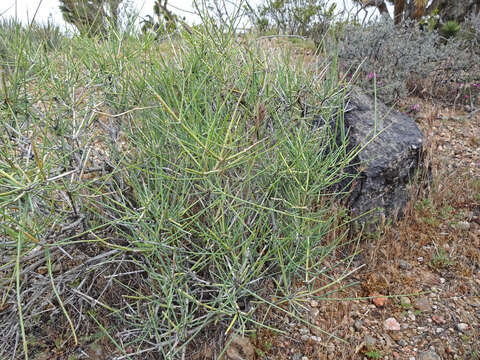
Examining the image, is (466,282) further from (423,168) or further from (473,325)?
(423,168)

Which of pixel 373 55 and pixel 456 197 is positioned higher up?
Answer: pixel 373 55

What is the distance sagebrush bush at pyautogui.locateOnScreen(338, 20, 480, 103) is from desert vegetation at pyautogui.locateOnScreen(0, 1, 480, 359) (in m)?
1.82

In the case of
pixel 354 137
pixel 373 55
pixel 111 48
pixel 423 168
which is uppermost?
pixel 111 48

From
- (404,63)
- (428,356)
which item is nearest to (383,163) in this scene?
(428,356)

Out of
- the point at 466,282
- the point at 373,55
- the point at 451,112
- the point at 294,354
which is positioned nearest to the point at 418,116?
the point at 451,112

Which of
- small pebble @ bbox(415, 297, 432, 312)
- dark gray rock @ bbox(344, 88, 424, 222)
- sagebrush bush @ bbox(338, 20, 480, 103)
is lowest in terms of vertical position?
small pebble @ bbox(415, 297, 432, 312)

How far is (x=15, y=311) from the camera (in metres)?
1.50

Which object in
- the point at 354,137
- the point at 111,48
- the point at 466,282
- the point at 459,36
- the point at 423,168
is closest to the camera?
the point at 111,48

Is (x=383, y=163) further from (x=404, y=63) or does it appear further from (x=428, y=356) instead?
(x=404, y=63)

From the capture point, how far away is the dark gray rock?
2414 millimetres

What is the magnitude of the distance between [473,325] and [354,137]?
1.36 meters

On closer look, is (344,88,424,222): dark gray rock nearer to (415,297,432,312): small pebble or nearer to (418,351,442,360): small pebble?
(415,297,432,312): small pebble

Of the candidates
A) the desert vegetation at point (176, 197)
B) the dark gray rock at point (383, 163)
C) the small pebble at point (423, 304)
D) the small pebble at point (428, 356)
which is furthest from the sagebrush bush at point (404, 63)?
the small pebble at point (428, 356)

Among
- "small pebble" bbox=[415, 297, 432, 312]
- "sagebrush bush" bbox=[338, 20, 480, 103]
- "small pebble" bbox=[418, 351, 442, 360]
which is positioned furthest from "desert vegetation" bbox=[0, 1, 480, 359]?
"sagebrush bush" bbox=[338, 20, 480, 103]
